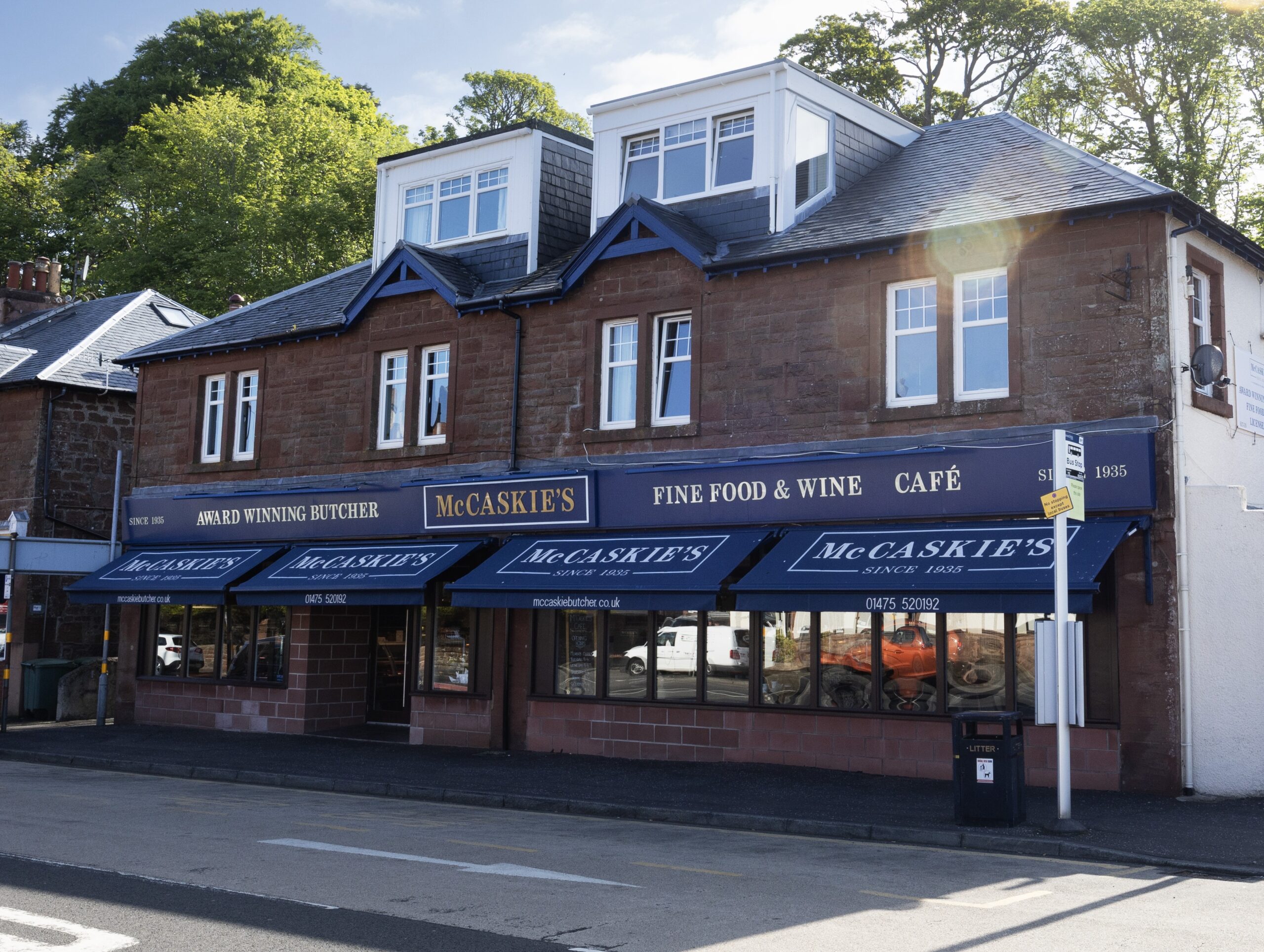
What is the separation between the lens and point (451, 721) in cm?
2070

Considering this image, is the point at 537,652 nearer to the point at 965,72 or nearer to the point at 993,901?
the point at 993,901

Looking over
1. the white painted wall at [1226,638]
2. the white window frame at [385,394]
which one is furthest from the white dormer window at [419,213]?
the white painted wall at [1226,638]

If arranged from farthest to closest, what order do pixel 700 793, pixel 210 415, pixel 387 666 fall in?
pixel 210 415 → pixel 387 666 → pixel 700 793

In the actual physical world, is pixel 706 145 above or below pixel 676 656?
above

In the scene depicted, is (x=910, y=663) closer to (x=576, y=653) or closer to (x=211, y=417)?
(x=576, y=653)

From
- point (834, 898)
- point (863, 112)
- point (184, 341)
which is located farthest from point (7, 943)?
point (184, 341)

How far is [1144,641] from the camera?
14.8m

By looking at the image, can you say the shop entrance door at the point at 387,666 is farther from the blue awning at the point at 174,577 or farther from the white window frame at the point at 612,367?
the white window frame at the point at 612,367

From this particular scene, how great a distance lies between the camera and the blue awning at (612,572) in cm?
1697

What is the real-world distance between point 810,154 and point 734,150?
1144 mm

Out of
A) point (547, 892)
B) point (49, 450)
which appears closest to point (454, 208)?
point (49, 450)

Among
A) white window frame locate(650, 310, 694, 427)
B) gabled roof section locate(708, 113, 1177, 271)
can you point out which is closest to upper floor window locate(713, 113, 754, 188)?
gabled roof section locate(708, 113, 1177, 271)

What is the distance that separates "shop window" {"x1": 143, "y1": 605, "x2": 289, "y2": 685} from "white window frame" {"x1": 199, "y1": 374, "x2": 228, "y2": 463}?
2881mm

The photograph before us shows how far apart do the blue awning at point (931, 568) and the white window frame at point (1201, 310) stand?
2790mm
